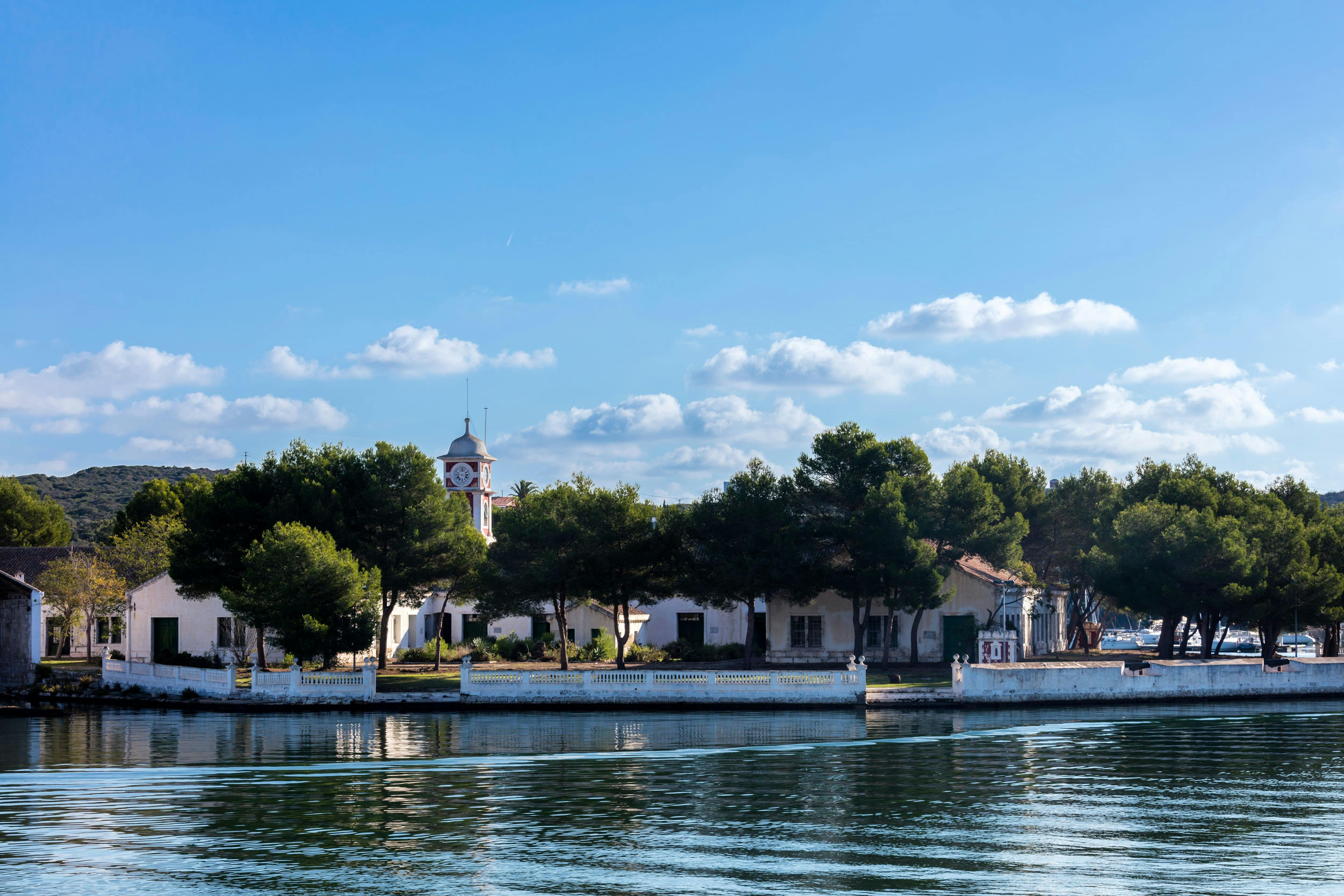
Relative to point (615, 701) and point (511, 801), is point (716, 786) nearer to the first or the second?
point (511, 801)

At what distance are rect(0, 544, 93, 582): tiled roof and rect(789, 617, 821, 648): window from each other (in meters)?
44.2

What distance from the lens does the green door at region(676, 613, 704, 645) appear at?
68.9 meters

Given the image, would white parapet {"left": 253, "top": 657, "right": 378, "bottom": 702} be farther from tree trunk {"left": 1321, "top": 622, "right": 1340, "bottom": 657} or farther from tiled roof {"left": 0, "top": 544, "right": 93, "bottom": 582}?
tree trunk {"left": 1321, "top": 622, "right": 1340, "bottom": 657}

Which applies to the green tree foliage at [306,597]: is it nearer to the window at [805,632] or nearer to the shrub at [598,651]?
the shrub at [598,651]

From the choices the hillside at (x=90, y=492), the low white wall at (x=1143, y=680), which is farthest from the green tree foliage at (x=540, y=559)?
the hillside at (x=90, y=492)

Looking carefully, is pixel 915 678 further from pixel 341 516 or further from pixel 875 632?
pixel 341 516

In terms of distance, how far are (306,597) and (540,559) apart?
993cm

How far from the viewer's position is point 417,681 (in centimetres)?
4881

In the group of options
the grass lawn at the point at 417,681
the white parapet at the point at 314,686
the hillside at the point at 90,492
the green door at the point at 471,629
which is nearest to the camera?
the white parapet at the point at 314,686

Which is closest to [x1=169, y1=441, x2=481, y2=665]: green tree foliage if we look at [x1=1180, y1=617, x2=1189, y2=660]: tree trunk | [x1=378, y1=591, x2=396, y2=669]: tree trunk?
[x1=378, y1=591, x2=396, y2=669]: tree trunk

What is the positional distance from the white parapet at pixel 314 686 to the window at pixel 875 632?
78.5 ft

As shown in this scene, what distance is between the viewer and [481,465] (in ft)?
314

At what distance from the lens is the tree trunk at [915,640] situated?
178 feet

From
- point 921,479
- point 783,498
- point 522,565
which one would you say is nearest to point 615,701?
point 522,565
